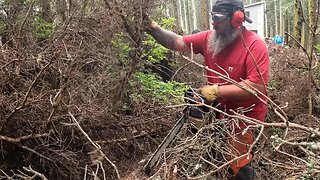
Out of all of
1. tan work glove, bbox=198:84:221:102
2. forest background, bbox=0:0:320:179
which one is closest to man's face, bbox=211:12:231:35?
forest background, bbox=0:0:320:179

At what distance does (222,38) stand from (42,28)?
3.20 m

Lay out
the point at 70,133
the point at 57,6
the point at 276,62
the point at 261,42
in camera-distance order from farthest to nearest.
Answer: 1. the point at 276,62
2. the point at 57,6
3. the point at 70,133
4. the point at 261,42

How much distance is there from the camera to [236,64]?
11.1 feet

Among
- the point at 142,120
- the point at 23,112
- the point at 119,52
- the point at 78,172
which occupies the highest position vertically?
the point at 119,52

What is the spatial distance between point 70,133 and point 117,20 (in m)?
1.47

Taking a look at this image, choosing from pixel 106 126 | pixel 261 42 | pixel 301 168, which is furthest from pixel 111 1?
pixel 301 168

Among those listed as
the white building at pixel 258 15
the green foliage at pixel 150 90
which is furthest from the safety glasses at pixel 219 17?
the white building at pixel 258 15

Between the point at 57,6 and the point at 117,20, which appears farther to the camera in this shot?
the point at 57,6

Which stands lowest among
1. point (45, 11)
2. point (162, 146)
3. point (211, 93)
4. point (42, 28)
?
point (162, 146)

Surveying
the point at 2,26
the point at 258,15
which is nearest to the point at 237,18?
the point at 2,26

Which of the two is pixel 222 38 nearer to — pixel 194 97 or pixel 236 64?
pixel 236 64

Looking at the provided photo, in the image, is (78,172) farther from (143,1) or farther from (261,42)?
(261,42)

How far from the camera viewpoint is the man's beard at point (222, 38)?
3504mm

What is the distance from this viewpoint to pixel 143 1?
4.28 meters
